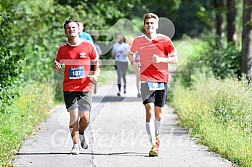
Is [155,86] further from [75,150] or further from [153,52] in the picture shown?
[75,150]

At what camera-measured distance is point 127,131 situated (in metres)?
12.6

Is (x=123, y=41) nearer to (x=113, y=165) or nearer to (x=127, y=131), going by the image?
(x=127, y=131)

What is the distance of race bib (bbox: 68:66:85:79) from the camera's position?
1005 centimetres

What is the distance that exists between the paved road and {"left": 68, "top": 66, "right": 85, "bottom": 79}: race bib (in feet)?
3.97

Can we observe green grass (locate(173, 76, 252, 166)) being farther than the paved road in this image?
Yes

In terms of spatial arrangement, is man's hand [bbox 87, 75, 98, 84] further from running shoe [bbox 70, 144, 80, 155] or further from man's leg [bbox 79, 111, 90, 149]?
running shoe [bbox 70, 144, 80, 155]

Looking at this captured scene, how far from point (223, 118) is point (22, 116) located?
3830 millimetres

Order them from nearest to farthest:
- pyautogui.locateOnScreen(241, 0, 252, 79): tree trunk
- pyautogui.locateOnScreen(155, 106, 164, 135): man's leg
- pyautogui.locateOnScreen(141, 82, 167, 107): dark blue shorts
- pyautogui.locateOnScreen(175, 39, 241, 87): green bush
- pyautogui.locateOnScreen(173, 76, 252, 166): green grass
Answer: pyautogui.locateOnScreen(173, 76, 252, 166): green grass < pyautogui.locateOnScreen(141, 82, 167, 107): dark blue shorts < pyautogui.locateOnScreen(155, 106, 164, 135): man's leg < pyautogui.locateOnScreen(241, 0, 252, 79): tree trunk < pyautogui.locateOnScreen(175, 39, 241, 87): green bush

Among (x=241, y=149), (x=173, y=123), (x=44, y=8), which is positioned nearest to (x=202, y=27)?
(x=44, y=8)

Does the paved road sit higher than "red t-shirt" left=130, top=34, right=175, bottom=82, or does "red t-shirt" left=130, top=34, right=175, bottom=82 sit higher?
"red t-shirt" left=130, top=34, right=175, bottom=82

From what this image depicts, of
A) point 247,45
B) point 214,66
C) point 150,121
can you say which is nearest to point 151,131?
point 150,121

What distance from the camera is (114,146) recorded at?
1084 cm

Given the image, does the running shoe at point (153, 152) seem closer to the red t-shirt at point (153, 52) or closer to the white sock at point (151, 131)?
the white sock at point (151, 131)

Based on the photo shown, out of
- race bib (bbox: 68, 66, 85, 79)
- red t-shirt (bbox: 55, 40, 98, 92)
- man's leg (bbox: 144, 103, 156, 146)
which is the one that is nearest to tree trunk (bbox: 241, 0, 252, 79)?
man's leg (bbox: 144, 103, 156, 146)
